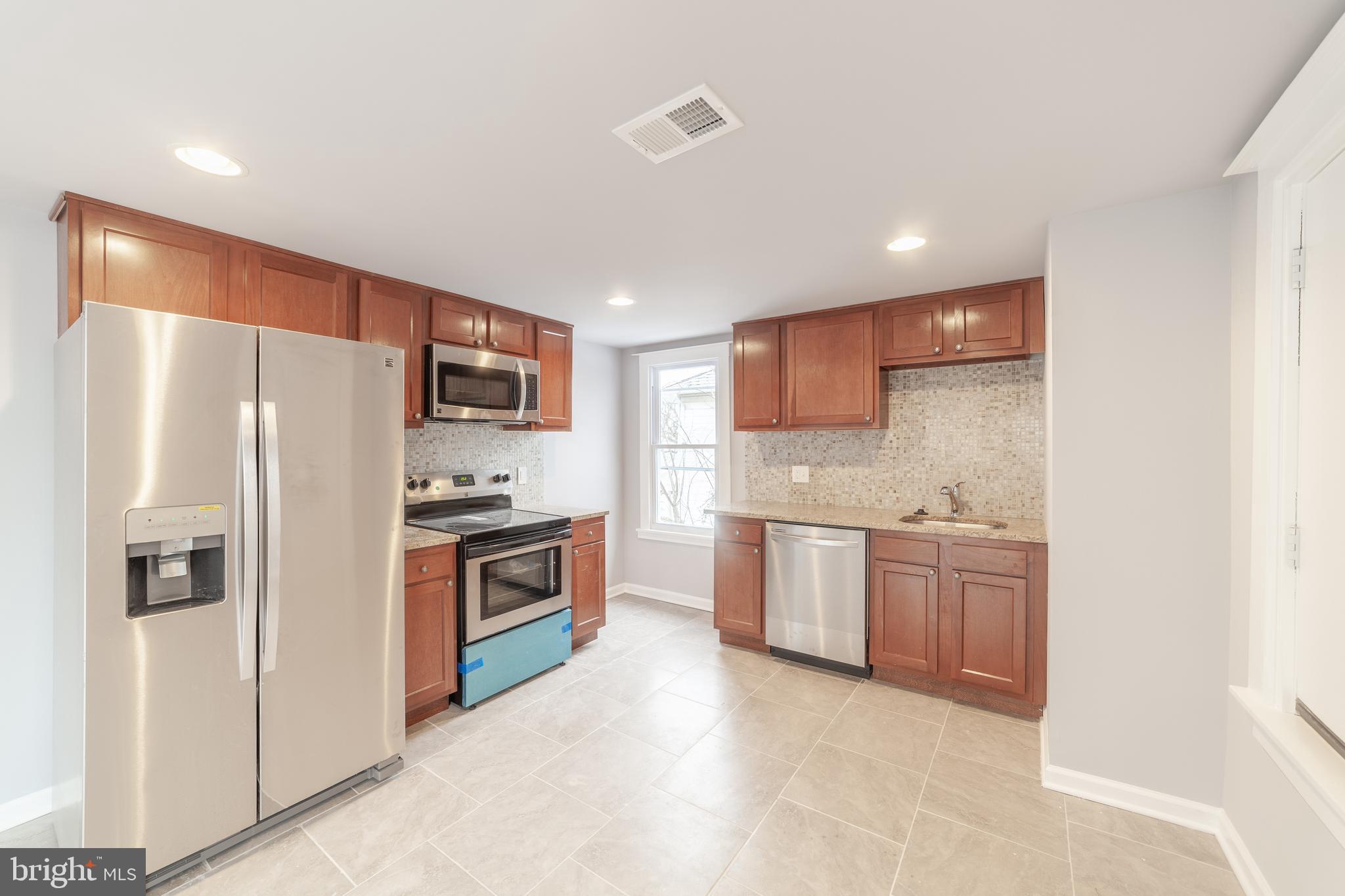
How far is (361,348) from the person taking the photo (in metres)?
2.18

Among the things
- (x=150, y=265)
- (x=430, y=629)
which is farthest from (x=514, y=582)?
(x=150, y=265)

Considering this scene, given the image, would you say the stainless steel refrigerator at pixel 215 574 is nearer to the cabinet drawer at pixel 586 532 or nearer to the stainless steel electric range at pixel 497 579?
the stainless steel electric range at pixel 497 579

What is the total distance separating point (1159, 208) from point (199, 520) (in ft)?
11.6

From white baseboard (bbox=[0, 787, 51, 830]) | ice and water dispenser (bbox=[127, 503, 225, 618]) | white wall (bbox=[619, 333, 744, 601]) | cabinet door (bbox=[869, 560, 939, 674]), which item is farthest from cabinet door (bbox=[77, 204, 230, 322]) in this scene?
cabinet door (bbox=[869, 560, 939, 674])

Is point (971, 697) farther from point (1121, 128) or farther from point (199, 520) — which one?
point (199, 520)

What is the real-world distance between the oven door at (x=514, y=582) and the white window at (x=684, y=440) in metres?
1.52

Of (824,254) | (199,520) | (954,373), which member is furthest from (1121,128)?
(199,520)

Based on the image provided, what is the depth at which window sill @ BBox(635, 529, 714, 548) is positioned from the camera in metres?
4.61

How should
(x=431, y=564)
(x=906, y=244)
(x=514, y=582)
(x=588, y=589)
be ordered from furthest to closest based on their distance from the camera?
(x=588, y=589)
(x=514, y=582)
(x=431, y=564)
(x=906, y=244)

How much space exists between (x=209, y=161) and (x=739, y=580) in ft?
10.7

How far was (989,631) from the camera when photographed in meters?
2.81

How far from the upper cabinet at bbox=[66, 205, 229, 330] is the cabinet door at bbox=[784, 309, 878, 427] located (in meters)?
3.06

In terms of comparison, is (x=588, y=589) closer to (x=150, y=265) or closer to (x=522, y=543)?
(x=522, y=543)

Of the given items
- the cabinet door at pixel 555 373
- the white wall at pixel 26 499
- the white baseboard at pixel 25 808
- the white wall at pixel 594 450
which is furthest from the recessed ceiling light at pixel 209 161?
the white wall at pixel 594 450
